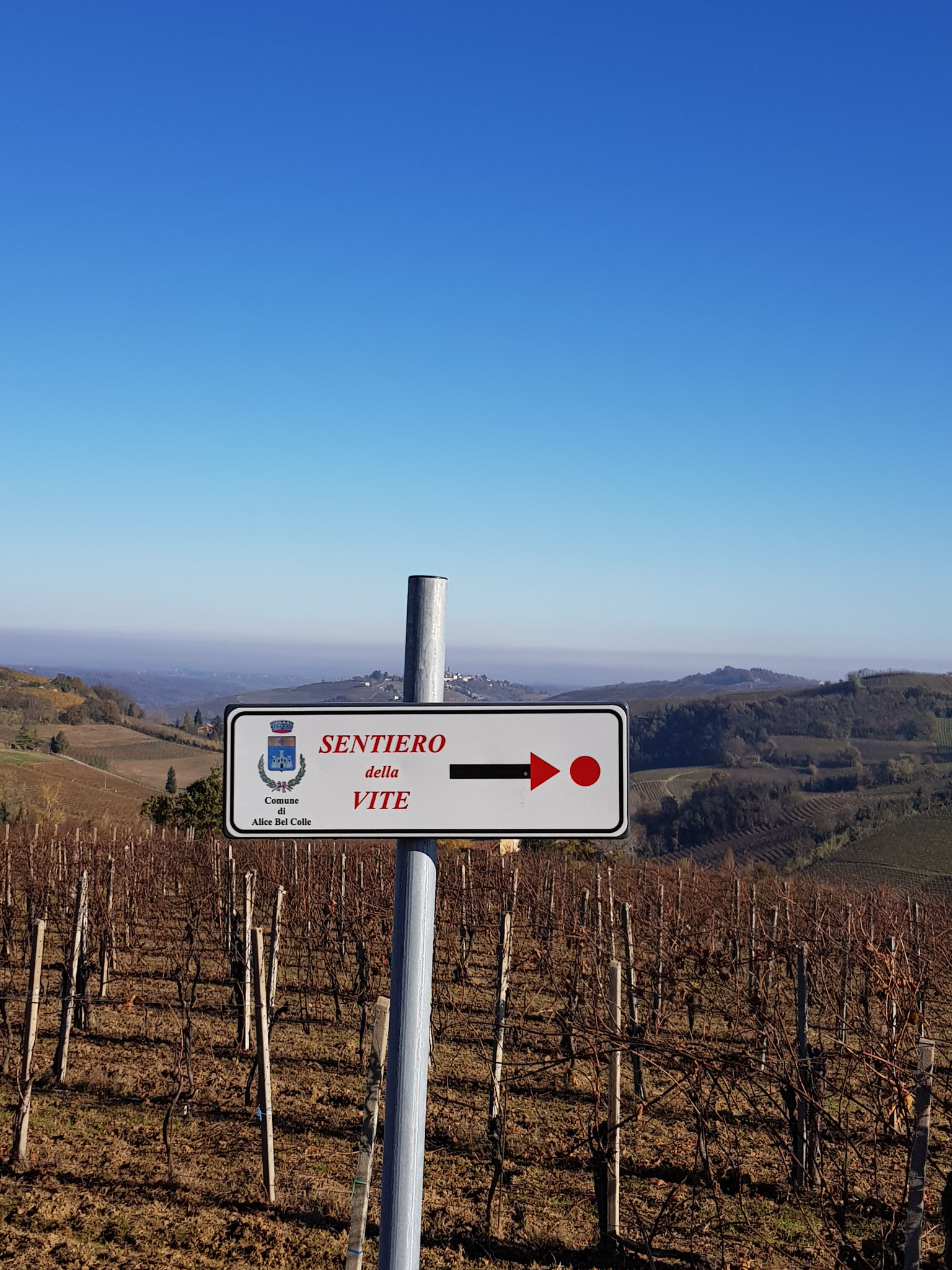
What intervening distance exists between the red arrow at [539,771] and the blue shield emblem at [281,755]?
0.45 meters

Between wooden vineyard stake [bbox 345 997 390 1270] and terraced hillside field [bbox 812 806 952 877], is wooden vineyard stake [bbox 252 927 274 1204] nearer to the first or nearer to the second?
wooden vineyard stake [bbox 345 997 390 1270]

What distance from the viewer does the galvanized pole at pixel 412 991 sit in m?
1.73

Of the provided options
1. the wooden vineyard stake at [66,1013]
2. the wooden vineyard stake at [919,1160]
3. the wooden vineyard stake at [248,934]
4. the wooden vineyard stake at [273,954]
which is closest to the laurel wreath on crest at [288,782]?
the wooden vineyard stake at [919,1160]

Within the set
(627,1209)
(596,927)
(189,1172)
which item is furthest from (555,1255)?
(596,927)

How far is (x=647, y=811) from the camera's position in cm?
6531

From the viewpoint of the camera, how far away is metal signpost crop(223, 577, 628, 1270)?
173cm

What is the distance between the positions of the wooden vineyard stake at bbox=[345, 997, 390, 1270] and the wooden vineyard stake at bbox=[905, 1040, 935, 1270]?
1547 millimetres

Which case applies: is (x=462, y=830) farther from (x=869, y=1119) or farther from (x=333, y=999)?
(x=333, y=999)

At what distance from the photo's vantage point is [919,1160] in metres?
2.75

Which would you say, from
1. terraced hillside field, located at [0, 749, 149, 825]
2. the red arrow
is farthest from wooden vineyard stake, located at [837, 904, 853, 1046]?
terraced hillside field, located at [0, 749, 149, 825]

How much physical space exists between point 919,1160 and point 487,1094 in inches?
268

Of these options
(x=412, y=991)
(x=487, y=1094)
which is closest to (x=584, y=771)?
(x=412, y=991)

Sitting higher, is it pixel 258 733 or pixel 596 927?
pixel 258 733

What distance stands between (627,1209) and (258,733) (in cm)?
595
